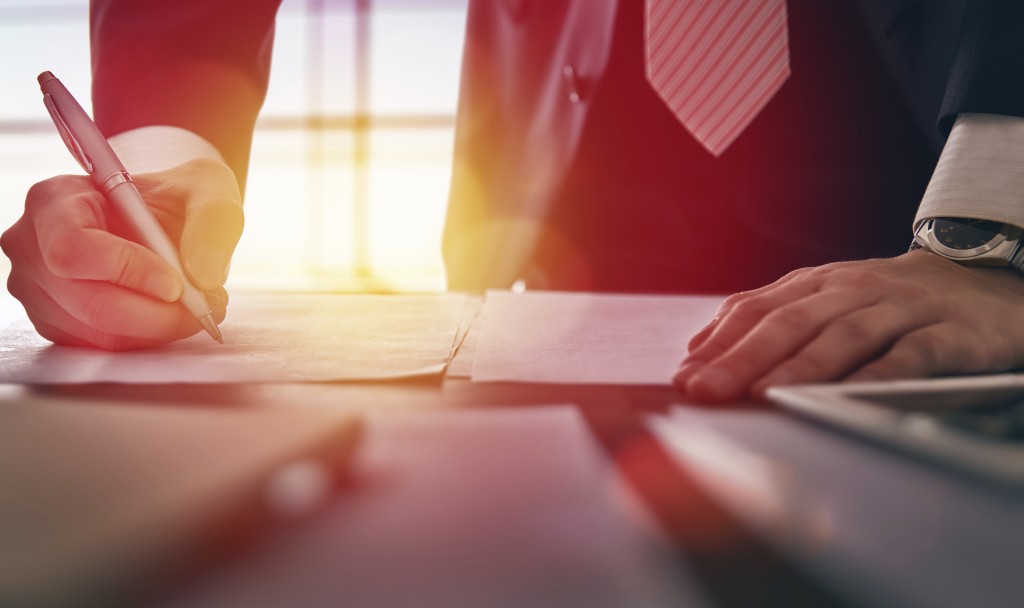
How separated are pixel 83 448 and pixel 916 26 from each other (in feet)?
2.59

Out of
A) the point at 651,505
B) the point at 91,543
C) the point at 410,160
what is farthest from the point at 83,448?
the point at 410,160

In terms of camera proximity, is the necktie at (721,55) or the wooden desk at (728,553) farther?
the necktie at (721,55)

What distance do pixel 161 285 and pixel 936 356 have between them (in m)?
0.47

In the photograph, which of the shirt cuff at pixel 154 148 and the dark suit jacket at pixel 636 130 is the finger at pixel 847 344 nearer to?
the dark suit jacket at pixel 636 130

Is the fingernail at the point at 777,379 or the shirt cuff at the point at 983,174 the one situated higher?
the shirt cuff at the point at 983,174

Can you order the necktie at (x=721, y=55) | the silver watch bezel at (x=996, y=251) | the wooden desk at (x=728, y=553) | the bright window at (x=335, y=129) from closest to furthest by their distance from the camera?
1. the wooden desk at (x=728, y=553)
2. the silver watch bezel at (x=996, y=251)
3. the necktie at (x=721, y=55)
4. the bright window at (x=335, y=129)

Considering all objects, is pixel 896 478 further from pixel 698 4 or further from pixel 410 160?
pixel 410 160

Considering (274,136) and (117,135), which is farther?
(274,136)

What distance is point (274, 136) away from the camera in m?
4.45

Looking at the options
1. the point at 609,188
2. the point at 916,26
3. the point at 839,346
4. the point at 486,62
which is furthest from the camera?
the point at 486,62

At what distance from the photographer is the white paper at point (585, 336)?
349 millimetres

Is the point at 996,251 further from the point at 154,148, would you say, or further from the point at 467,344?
the point at 154,148

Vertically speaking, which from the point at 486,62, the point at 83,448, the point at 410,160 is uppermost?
the point at 486,62

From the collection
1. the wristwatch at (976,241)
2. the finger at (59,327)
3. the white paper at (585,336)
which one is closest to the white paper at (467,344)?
the white paper at (585,336)
